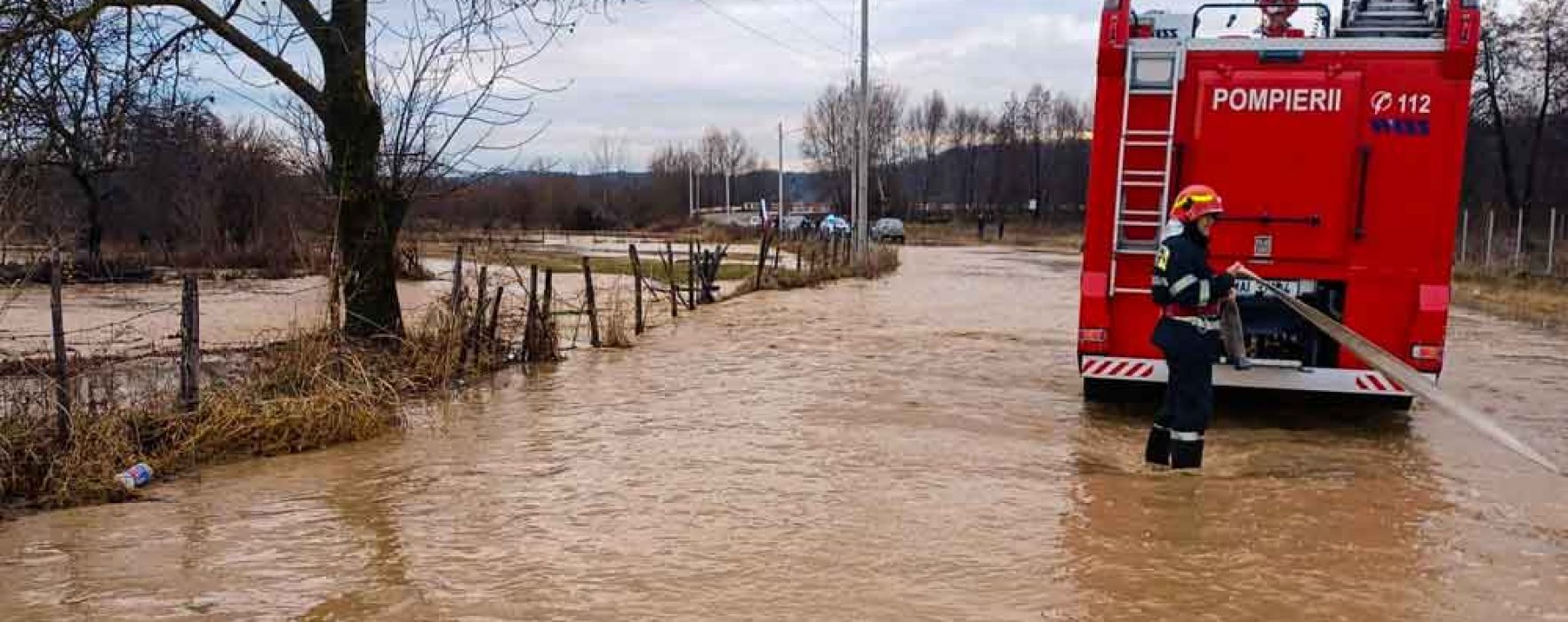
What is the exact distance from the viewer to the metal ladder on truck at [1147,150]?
27.4 feet

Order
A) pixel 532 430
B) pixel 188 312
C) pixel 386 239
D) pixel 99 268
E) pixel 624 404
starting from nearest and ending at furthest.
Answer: pixel 188 312
pixel 532 430
pixel 624 404
pixel 386 239
pixel 99 268

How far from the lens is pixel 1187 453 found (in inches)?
288

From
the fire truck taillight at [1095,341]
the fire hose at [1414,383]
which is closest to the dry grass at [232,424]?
the fire truck taillight at [1095,341]

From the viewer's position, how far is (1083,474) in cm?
Result: 748

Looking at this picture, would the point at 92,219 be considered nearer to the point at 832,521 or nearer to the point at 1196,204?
the point at 832,521

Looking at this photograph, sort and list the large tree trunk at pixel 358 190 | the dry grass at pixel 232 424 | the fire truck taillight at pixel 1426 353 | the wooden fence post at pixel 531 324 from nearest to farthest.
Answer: the dry grass at pixel 232 424 → the fire truck taillight at pixel 1426 353 → the large tree trunk at pixel 358 190 → the wooden fence post at pixel 531 324

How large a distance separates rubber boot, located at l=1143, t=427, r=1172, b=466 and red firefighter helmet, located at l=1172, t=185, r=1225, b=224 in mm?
1439

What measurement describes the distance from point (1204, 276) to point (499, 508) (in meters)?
4.37

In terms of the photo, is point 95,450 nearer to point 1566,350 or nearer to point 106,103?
point 106,103

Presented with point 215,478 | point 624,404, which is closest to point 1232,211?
point 624,404

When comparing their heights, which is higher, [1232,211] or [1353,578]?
[1232,211]

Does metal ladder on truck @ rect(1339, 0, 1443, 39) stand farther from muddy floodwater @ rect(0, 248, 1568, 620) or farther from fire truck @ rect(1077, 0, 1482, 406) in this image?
muddy floodwater @ rect(0, 248, 1568, 620)

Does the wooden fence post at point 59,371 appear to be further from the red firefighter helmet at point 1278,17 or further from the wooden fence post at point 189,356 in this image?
the red firefighter helmet at point 1278,17

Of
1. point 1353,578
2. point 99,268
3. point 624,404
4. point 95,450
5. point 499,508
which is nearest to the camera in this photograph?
point 1353,578
